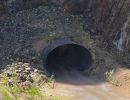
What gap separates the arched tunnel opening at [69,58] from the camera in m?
17.7

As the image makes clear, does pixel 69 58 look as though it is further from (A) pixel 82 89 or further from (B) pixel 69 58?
(A) pixel 82 89

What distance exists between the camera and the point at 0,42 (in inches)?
671

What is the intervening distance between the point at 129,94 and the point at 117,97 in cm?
67

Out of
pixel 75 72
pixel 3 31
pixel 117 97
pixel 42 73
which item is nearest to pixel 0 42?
pixel 3 31

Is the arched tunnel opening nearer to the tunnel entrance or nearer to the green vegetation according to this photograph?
the tunnel entrance

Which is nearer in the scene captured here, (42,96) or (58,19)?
(42,96)

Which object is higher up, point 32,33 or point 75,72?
point 32,33

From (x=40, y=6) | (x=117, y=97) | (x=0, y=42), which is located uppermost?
(x=40, y=6)

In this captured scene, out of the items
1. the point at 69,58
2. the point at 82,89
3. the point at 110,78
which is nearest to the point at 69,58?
the point at 69,58

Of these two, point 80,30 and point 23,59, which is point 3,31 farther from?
point 80,30

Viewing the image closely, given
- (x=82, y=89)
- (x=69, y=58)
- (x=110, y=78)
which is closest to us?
(x=82, y=89)

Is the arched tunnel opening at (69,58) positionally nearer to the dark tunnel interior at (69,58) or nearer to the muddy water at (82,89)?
the dark tunnel interior at (69,58)

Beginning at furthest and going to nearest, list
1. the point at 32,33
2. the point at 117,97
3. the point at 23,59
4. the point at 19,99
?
the point at 32,33 → the point at 23,59 → the point at 117,97 → the point at 19,99

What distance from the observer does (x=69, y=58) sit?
18781 millimetres
